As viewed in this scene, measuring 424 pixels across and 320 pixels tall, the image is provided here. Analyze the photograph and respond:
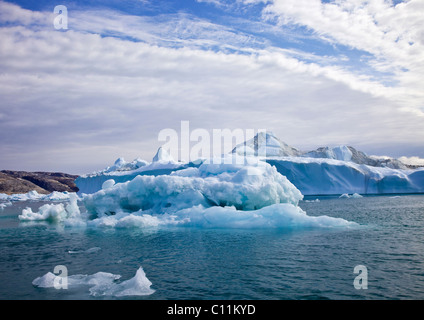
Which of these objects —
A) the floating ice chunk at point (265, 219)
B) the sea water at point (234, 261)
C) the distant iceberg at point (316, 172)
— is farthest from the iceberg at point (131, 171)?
the sea water at point (234, 261)

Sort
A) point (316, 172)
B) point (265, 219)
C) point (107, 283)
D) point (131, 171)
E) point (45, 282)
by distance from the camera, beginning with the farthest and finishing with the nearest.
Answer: point (316, 172), point (131, 171), point (265, 219), point (45, 282), point (107, 283)

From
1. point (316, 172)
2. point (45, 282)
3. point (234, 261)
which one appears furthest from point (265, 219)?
point (316, 172)

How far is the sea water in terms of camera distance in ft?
19.4

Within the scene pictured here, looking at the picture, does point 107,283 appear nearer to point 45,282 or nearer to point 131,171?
point 45,282

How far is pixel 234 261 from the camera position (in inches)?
319

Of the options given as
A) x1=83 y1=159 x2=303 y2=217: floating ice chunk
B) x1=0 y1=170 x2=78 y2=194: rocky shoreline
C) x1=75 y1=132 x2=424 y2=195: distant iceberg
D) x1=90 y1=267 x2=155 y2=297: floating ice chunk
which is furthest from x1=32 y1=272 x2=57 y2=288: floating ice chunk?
x1=0 y1=170 x2=78 y2=194: rocky shoreline

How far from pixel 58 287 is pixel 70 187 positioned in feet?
316

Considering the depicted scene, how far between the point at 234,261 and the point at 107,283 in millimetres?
3125

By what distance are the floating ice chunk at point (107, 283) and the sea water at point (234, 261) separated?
0.08m

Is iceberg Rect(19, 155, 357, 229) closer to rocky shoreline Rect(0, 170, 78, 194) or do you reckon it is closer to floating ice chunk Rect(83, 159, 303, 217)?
floating ice chunk Rect(83, 159, 303, 217)

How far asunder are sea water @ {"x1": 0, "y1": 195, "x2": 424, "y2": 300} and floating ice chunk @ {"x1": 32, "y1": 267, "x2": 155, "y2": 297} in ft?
0.26

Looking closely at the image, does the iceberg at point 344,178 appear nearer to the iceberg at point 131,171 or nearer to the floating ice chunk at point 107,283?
the iceberg at point 131,171
